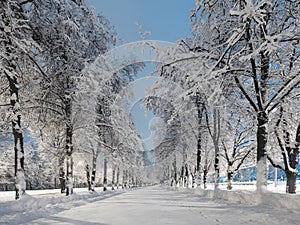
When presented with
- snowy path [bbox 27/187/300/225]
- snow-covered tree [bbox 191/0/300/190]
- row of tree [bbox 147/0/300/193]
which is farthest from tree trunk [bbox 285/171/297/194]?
snowy path [bbox 27/187/300/225]

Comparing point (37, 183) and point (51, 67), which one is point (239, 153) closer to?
point (51, 67)

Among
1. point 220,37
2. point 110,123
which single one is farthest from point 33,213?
point 110,123

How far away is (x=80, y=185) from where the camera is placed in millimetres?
69438

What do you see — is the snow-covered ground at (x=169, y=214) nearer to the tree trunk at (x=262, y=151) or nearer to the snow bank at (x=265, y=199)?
the snow bank at (x=265, y=199)

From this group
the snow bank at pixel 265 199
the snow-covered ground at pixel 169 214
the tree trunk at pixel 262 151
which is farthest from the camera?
the tree trunk at pixel 262 151

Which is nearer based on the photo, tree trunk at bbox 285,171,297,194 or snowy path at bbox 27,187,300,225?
snowy path at bbox 27,187,300,225

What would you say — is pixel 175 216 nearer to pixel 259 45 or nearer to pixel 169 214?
pixel 169 214

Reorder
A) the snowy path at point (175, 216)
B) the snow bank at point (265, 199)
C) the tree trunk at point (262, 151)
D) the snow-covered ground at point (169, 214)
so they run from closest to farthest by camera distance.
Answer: the snowy path at point (175, 216), the snow-covered ground at point (169, 214), the snow bank at point (265, 199), the tree trunk at point (262, 151)

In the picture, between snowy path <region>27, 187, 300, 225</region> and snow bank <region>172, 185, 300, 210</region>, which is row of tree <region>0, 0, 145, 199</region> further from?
snow bank <region>172, 185, 300, 210</region>

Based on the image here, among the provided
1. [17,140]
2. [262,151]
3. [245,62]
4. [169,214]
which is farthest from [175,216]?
[245,62]

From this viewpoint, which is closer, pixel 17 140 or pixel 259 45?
pixel 259 45

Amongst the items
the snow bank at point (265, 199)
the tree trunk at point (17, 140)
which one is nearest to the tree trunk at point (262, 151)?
the snow bank at point (265, 199)

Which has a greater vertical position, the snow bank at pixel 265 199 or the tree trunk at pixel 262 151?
the tree trunk at pixel 262 151

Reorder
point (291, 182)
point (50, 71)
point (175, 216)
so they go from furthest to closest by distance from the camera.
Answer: point (291, 182), point (50, 71), point (175, 216)
